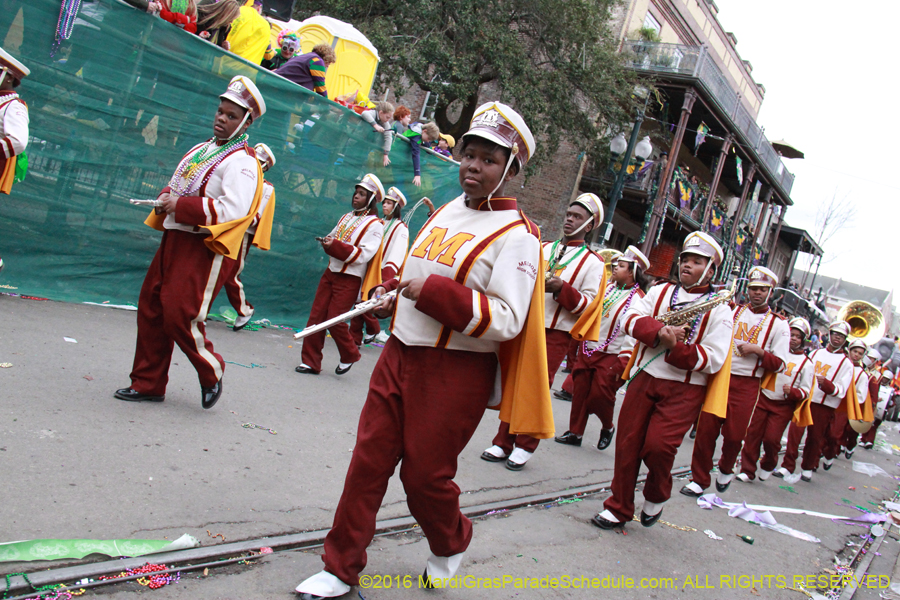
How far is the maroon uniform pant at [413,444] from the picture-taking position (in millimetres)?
2775

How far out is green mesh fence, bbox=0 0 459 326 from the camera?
632 cm

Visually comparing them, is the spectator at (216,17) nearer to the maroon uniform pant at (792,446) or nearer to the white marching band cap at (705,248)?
the white marching band cap at (705,248)

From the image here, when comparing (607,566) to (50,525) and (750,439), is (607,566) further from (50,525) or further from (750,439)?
(750,439)

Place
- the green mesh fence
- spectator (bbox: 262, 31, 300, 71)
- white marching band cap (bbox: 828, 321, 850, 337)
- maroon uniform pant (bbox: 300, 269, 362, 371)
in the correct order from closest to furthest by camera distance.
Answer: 1. the green mesh fence
2. maroon uniform pant (bbox: 300, 269, 362, 371)
3. white marching band cap (bbox: 828, 321, 850, 337)
4. spectator (bbox: 262, 31, 300, 71)

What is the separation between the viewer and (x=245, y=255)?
8078 mm

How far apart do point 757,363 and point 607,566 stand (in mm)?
3435

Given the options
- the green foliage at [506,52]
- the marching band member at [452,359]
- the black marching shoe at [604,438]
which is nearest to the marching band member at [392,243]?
the black marching shoe at [604,438]

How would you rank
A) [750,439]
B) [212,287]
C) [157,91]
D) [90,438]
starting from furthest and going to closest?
[750,439] < [157,91] < [212,287] < [90,438]

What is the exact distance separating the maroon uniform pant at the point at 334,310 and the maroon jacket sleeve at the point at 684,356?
3.61m

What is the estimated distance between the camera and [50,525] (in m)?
2.84

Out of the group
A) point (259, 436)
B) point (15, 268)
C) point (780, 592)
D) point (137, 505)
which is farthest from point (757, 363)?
point (15, 268)

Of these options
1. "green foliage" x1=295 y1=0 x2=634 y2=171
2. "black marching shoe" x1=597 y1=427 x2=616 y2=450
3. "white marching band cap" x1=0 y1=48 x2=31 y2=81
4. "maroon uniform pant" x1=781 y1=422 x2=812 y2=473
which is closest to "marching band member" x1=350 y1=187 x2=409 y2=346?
"black marching shoe" x1=597 y1=427 x2=616 y2=450

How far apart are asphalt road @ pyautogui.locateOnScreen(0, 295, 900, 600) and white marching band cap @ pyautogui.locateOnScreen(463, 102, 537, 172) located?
1940 mm

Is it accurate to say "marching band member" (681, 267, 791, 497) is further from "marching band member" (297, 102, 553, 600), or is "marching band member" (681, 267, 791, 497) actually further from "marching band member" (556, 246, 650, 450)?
"marching band member" (297, 102, 553, 600)
